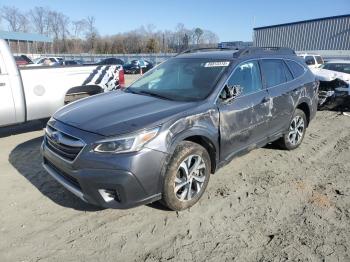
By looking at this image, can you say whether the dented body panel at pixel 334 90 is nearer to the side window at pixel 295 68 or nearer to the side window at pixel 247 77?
the side window at pixel 295 68

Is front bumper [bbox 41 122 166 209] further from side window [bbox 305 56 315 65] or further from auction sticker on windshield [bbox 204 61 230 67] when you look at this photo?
side window [bbox 305 56 315 65]

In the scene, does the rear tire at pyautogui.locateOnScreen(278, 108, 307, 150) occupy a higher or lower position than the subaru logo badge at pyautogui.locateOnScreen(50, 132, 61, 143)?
lower

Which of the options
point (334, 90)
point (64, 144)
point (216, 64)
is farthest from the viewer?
point (334, 90)

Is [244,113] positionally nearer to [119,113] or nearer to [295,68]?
[119,113]

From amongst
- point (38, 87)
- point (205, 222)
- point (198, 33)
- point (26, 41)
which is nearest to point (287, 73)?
point (205, 222)

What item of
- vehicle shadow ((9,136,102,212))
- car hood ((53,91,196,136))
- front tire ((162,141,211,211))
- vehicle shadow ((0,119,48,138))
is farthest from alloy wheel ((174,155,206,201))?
vehicle shadow ((0,119,48,138))

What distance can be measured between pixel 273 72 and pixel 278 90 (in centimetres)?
30

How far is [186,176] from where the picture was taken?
389cm

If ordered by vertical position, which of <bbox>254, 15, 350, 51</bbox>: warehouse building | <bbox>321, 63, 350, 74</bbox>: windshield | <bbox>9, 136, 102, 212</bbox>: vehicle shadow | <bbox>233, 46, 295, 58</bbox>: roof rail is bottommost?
<bbox>9, 136, 102, 212</bbox>: vehicle shadow

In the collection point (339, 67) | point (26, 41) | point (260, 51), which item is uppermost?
point (26, 41)

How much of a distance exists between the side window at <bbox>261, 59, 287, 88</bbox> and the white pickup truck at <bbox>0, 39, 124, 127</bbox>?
3790 mm

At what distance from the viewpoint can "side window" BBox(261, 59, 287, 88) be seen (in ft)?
16.9

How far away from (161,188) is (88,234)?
0.89 meters

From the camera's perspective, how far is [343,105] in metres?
10.2
